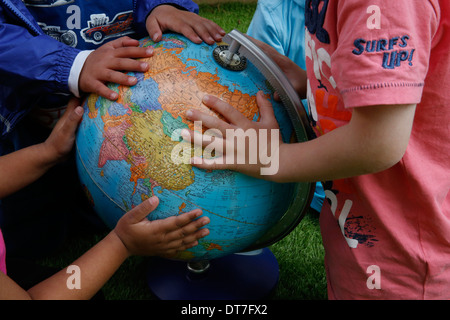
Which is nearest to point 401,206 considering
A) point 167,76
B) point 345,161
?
point 345,161

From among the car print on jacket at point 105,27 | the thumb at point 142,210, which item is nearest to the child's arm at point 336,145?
the thumb at point 142,210

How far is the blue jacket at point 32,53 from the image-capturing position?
66.3 inches

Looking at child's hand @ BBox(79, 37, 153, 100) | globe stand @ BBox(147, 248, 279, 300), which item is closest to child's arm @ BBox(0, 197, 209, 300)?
child's hand @ BBox(79, 37, 153, 100)

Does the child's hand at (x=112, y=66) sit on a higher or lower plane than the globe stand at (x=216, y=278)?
higher

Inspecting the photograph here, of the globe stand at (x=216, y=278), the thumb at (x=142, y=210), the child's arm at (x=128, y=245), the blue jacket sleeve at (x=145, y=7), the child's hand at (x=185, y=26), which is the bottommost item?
the globe stand at (x=216, y=278)

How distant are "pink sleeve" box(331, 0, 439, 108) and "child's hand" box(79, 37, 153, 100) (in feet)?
2.47

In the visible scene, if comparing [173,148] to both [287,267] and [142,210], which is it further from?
[287,267]

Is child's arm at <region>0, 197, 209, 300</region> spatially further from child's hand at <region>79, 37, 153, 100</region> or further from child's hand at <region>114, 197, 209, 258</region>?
child's hand at <region>79, 37, 153, 100</region>

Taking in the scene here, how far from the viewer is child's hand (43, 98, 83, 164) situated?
1639mm

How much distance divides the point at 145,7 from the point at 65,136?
722 millimetres

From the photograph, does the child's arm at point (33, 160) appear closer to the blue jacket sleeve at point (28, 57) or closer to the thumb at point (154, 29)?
the blue jacket sleeve at point (28, 57)

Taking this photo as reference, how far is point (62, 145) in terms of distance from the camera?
1709 millimetres

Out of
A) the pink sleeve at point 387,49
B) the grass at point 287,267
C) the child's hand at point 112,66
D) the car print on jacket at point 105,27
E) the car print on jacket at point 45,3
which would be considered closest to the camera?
the pink sleeve at point 387,49

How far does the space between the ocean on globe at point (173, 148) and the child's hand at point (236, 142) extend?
0.04m
